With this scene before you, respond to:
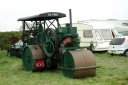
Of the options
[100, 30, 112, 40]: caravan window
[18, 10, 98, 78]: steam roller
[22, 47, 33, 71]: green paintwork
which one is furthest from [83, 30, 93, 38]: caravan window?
[22, 47, 33, 71]: green paintwork

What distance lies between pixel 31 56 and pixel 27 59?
1.06 ft

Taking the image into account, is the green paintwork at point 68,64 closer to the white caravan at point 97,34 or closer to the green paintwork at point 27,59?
the green paintwork at point 27,59

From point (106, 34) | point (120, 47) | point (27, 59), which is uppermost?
point (106, 34)

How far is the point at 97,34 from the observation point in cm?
1695

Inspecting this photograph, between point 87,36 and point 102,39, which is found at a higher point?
point 87,36

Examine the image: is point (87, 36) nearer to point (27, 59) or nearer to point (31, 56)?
point (27, 59)

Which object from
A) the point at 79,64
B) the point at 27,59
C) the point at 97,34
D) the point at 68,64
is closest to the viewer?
the point at 79,64

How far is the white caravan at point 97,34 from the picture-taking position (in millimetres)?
16455

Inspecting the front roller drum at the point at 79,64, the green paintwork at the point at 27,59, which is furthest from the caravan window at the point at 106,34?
the front roller drum at the point at 79,64

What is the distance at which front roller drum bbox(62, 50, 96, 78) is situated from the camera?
717 centimetres

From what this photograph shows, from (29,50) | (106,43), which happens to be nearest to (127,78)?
(29,50)

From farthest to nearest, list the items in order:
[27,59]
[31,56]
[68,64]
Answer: [27,59] → [31,56] → [68,64]

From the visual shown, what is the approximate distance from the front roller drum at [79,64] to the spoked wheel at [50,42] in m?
0.84

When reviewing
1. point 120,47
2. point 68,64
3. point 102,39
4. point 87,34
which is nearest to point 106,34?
point 102,39
